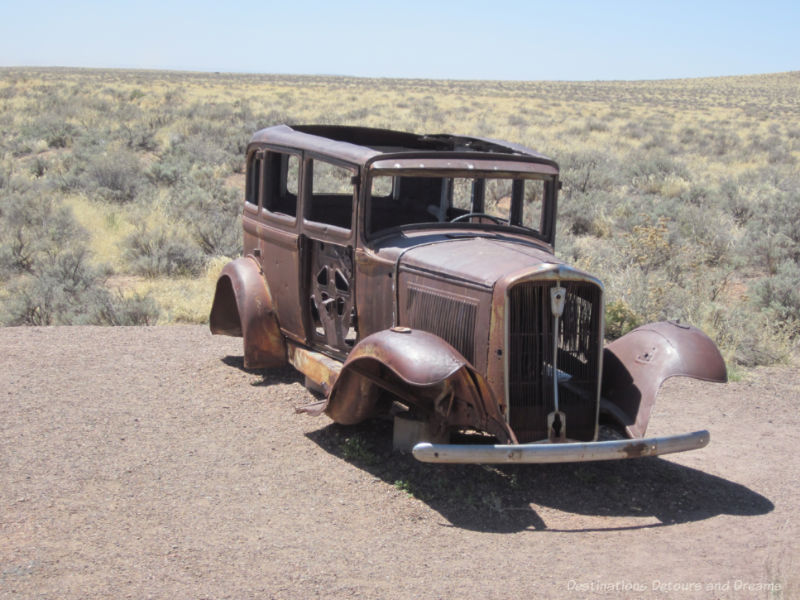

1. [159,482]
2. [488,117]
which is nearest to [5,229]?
[159,482]

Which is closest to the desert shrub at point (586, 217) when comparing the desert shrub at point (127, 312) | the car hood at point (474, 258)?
the desert shrub at point (127, 312)

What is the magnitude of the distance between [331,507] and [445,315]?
1282 millimetres

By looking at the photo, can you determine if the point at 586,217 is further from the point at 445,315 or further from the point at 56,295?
the point at 445,315

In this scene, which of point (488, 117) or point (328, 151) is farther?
point (488, 117)

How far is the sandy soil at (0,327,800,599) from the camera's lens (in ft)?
12.8

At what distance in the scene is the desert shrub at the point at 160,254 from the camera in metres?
11.6

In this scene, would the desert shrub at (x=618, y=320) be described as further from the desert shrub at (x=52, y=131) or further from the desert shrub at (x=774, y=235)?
the desert shrub at (x=52, y=131)

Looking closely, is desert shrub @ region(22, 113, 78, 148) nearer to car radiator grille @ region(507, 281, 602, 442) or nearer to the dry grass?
the dry grass

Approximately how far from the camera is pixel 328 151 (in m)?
5.99

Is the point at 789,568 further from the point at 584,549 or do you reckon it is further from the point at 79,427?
the point at 79,427

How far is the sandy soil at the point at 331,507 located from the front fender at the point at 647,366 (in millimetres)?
422

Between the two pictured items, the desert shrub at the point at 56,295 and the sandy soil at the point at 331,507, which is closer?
the sandy soil at the point at 331,507

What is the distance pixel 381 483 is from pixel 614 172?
49.8 feet

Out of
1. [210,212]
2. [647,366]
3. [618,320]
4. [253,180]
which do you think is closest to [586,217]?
[618,320]
